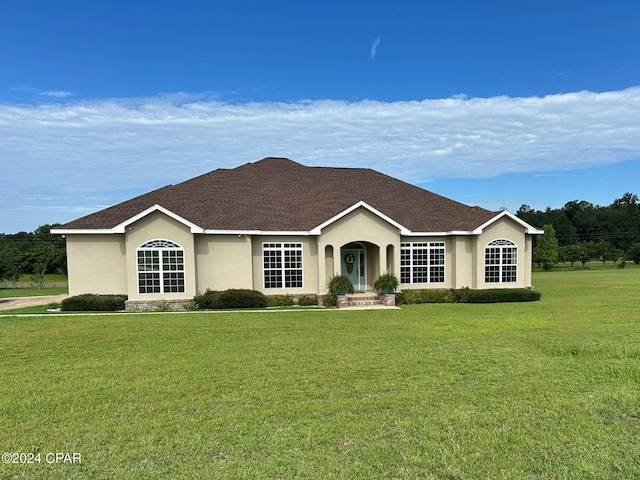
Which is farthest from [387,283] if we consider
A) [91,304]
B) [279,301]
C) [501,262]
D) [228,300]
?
[91,304]

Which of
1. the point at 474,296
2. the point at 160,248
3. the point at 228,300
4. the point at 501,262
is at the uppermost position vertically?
the point at 160,248

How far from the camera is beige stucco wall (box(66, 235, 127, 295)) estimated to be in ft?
64.3

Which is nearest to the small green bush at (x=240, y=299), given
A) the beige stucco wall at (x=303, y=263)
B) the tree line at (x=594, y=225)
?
the beige stucco wall at (x=303, y=263)

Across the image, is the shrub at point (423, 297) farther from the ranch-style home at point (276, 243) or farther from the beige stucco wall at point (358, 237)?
the beige stucco wall at point (358, 237)

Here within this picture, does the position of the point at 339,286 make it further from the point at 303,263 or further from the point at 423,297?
the point at 423,297

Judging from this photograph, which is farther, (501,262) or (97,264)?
(501,262)

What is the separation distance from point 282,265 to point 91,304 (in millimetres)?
8878

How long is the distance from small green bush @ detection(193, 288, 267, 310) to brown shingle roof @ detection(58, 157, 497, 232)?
3331 mm

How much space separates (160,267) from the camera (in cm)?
1928

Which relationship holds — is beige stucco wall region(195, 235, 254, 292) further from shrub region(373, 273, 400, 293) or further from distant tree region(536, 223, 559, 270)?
distant tree region(536, 223, 559, 270)

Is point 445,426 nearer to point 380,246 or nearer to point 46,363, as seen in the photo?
point 46,363

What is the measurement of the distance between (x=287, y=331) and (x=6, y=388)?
23.5ft

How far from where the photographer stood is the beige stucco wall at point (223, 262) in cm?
2033

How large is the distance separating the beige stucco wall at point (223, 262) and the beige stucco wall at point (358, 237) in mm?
3674
